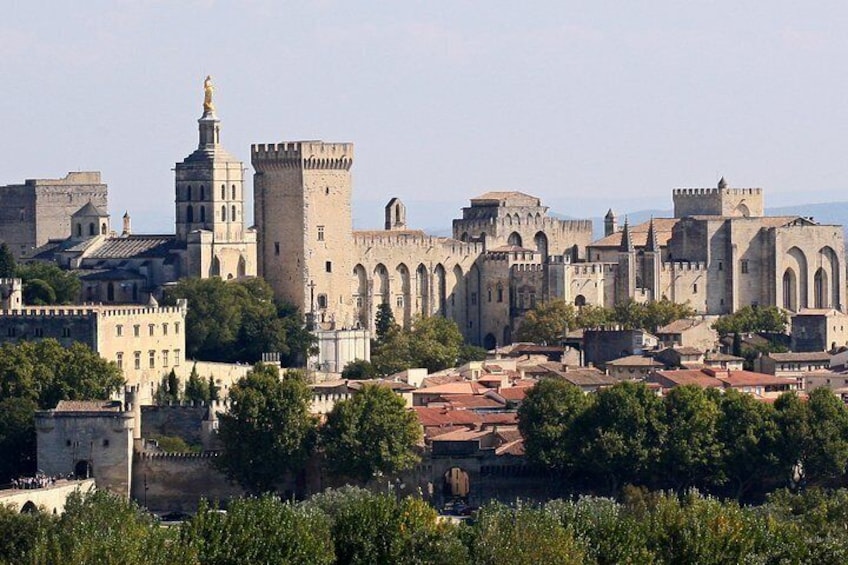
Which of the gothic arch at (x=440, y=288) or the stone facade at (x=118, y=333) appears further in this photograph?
the gothic arch at (x=440, y=288)

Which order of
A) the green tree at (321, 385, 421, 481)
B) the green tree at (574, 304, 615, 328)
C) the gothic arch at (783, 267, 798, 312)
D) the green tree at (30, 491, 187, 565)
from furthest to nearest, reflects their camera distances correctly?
1. the gothic arch at (783, 267, 798, 312)
2. the green tree at (574, 304, 615, 328)
3. the green tree at (321, 385, 421, 481)
4. the green tree at (30, 491, 187, 565)

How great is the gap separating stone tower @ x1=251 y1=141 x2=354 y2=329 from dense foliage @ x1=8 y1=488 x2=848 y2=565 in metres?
48.1

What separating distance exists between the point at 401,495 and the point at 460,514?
3163 millimetres

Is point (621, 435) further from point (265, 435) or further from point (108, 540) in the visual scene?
point (108, 540)

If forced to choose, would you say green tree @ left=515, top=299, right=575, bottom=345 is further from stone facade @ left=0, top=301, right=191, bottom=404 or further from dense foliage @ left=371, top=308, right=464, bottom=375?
stone facade @ left=0, top=301, right=191, bottom=404

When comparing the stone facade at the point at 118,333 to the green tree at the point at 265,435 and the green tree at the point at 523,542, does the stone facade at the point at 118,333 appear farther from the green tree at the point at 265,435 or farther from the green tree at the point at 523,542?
the green tree at the point at 523,542

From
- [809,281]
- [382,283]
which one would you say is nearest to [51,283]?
[382,283]

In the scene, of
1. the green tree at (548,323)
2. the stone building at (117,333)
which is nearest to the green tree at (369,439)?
the stone building at (117,333)

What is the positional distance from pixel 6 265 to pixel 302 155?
13484 mm

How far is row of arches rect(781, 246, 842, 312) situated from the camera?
14200 centimetres

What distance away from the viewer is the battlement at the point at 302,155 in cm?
12950

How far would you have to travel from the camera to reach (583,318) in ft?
424

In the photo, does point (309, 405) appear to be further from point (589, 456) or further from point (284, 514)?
point (284, 514)

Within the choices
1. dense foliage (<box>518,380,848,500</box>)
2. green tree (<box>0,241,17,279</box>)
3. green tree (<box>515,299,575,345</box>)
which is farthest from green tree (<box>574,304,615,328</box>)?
dense foliage (<box>518,380,848,500</box>)
